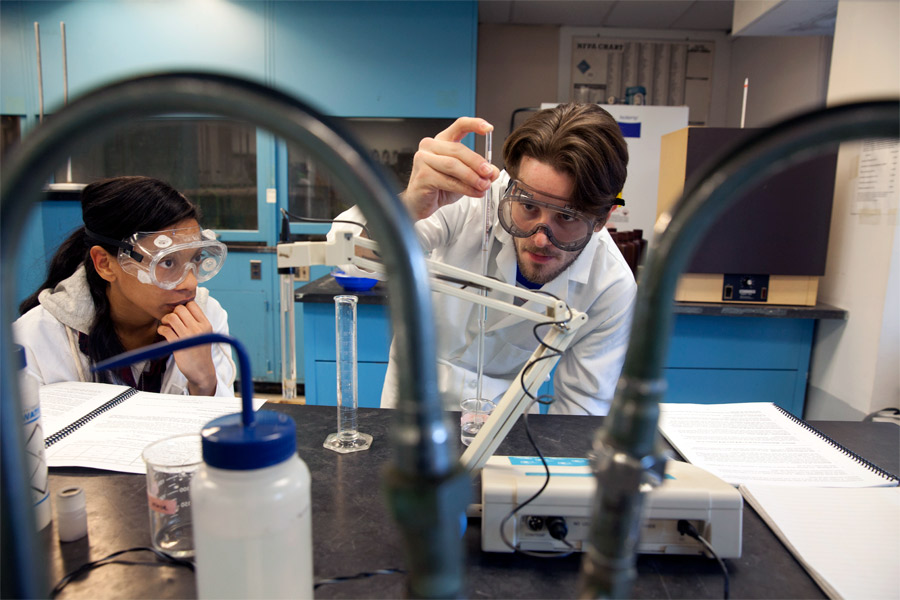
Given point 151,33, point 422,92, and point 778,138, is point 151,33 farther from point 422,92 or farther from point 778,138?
point 778,138

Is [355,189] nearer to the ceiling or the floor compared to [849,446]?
nearer to the ceiling

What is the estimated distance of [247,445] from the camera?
1.45 feet

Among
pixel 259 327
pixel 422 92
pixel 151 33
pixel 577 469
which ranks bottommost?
→ pixel 259 327

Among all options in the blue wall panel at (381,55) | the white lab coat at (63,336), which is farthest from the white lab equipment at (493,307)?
the blue wall panel at (381,55)

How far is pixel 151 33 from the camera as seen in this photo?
332cm

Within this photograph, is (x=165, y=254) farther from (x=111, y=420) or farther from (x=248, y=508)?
(x=248, y=508)

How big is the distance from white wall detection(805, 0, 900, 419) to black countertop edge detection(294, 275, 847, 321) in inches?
3.6

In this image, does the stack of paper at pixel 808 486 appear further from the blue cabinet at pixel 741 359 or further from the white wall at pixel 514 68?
the white wall at pixel 514 68

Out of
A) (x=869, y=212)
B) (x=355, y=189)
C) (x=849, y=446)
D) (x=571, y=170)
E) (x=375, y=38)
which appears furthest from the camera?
(x=375, y=38)

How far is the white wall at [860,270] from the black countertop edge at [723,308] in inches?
3.6

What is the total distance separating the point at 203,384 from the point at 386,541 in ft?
2.90

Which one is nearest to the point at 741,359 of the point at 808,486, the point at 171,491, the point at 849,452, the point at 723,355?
the point at 723,355

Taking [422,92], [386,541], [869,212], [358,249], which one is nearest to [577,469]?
[386,541]

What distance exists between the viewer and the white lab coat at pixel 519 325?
1512 mm
